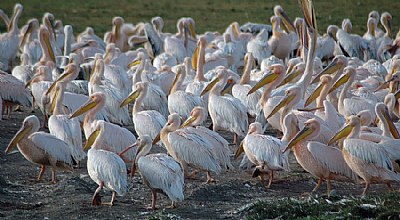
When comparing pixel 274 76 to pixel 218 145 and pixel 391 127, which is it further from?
pixel 218 145

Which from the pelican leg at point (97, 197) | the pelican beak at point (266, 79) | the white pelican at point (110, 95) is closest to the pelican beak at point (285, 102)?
the pelican beak at point (266, 79)

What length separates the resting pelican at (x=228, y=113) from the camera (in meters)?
10.1

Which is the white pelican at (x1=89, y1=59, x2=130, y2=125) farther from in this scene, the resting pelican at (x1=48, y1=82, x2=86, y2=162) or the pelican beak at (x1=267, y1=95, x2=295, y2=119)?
the pelican beak at (x1=267, y1=95, x2=295, y2=119)

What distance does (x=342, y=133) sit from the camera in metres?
8.25

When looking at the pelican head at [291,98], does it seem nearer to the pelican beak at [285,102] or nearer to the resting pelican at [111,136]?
the pelican beak at [285,102]

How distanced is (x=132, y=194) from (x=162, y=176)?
0.82m

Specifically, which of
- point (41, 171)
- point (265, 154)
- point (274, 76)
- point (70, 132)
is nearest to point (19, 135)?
point (41, 171)

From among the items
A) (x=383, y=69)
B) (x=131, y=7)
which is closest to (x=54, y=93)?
(x=383, y=69)

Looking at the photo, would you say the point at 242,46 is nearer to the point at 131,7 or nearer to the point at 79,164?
the point at 79,164

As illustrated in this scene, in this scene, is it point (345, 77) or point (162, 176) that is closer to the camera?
point (162, 176)

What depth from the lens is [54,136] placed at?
340 inches

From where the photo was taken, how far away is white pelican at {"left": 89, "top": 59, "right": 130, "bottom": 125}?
1083 cm

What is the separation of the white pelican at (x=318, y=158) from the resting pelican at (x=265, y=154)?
0.37 ft

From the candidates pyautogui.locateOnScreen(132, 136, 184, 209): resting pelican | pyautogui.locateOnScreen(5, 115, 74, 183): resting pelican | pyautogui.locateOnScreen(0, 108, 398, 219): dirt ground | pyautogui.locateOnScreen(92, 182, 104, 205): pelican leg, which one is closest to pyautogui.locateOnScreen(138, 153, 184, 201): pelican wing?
pyautogui.locateOnScreen(132, 136, 184, 209): resting pelican
